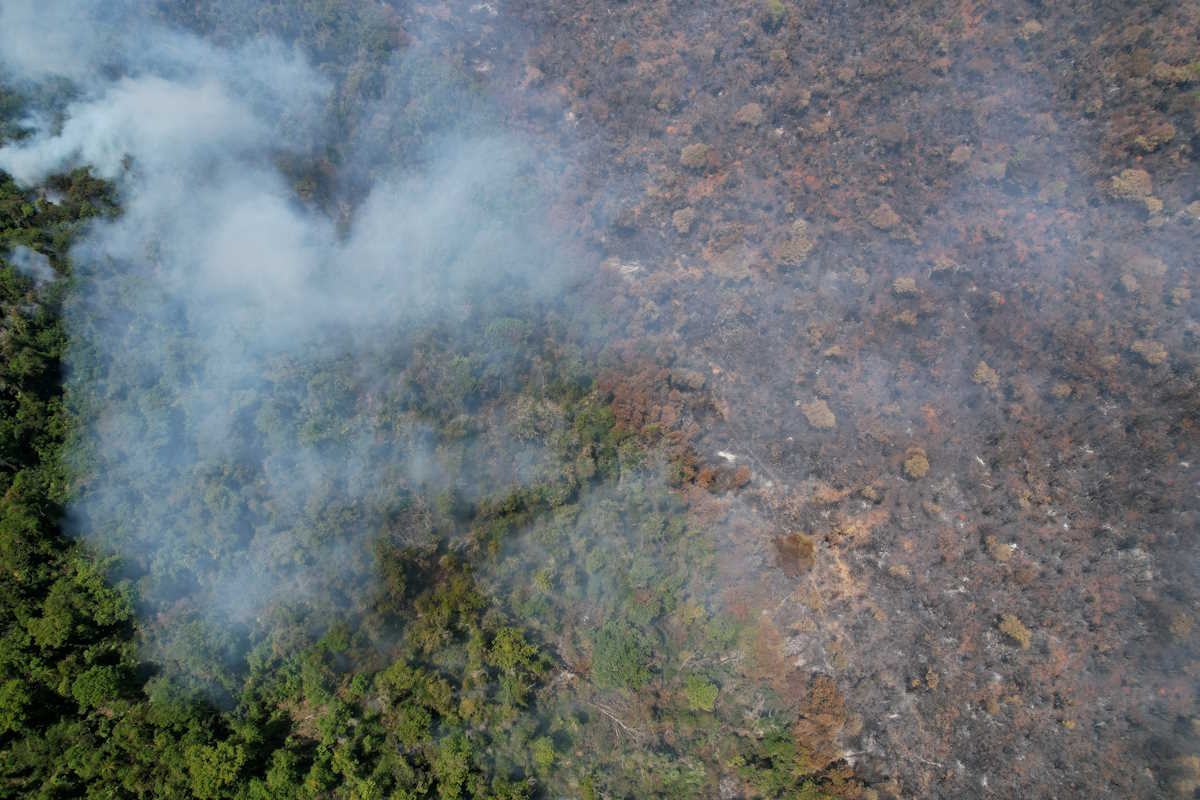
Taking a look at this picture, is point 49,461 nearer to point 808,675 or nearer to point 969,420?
point 808,675

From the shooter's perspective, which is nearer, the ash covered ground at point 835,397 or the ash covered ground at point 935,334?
the ash covered ground at point 835,397

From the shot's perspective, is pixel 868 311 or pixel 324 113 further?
pixel 324 113

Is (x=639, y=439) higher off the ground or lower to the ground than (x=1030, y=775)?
higher

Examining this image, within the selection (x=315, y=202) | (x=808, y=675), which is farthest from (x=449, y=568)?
(x=315, y=202)

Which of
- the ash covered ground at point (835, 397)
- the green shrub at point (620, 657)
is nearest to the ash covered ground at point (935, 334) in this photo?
the ash covered ground at point (835, 397)

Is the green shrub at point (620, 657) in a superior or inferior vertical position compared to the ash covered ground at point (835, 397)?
inferior

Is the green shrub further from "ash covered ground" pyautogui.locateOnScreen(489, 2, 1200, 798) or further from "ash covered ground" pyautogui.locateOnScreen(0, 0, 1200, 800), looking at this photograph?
"ash covered ground" pyautogui.locateOnScreen(489, 2, 1200, 798)

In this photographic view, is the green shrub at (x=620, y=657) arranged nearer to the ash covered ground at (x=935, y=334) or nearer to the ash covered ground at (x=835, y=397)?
the ash covered ground at (x=835, y=397)

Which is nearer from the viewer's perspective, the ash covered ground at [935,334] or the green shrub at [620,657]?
the green shrub at [620,657]

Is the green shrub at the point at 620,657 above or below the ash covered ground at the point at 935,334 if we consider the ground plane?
below

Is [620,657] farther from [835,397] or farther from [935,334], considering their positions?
[935,334]

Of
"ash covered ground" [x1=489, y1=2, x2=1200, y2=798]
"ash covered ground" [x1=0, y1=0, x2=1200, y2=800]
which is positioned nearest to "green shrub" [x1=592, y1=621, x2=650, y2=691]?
"ash covered ground" [x1=0, y1=0, x2=1200, y2=800]
